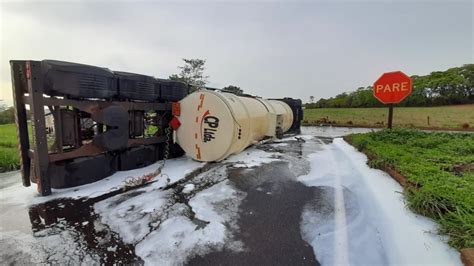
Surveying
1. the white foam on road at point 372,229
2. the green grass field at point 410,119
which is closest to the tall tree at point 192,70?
the green grass field at point 410,119

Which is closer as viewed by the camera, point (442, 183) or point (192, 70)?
point (442, 183)

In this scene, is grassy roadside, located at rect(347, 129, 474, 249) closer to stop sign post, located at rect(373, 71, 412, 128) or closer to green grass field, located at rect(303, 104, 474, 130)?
stop sign post, located at rect(373, 71, 412, 128)

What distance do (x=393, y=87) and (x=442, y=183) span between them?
6.42m

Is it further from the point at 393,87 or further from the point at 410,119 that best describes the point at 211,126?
the point at 410,119

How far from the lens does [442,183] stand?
3.09m

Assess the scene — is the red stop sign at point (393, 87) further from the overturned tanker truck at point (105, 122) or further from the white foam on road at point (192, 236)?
the white foam on road at point (192, 236)

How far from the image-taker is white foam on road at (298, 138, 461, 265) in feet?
6.84

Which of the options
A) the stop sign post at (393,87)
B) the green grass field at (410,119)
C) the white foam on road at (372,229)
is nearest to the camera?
the white foam on road at (372,229)

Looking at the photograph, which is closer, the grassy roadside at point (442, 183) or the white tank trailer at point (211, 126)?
the grassy roadside at point (442, 183)

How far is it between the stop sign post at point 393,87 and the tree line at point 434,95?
24.0 metres

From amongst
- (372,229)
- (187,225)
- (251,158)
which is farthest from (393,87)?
(187,225)

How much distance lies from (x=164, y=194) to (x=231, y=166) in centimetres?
182

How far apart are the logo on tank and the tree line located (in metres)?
30.3

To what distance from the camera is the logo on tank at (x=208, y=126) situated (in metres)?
5.11
